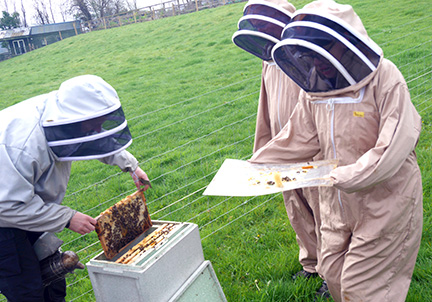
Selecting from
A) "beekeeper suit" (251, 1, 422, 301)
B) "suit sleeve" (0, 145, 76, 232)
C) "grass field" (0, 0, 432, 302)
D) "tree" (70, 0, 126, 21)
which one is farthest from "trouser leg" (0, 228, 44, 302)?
"tree" (70, 0, 126, 21)

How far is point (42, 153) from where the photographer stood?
98.1 inches

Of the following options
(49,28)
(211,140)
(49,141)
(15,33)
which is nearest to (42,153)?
(49,141)

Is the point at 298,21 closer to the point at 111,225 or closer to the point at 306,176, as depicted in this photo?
the point at 306,176

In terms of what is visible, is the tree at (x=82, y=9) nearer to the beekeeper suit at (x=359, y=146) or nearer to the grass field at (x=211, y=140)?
the grass field at (x=211, y=140)

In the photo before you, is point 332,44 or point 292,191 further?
point 292,191

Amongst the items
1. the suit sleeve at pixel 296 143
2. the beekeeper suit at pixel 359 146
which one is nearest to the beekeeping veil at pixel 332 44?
the beekeeper suit at pixel 359 146

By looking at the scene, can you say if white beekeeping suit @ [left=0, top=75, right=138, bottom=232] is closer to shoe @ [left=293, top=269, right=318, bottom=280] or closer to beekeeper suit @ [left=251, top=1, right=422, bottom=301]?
beekeeper suit @ [left=251, top=1, right=422, bottom=301]

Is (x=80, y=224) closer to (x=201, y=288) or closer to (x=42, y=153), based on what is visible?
(x=42, y=153)

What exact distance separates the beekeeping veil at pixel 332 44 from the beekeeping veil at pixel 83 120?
1129mm

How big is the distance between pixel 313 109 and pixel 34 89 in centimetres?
1377

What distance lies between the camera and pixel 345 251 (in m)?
2.71

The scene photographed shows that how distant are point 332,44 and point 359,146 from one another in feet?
2.08

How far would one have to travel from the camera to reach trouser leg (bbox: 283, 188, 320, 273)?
3346 millimetres

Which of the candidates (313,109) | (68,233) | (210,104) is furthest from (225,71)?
(313,109)
